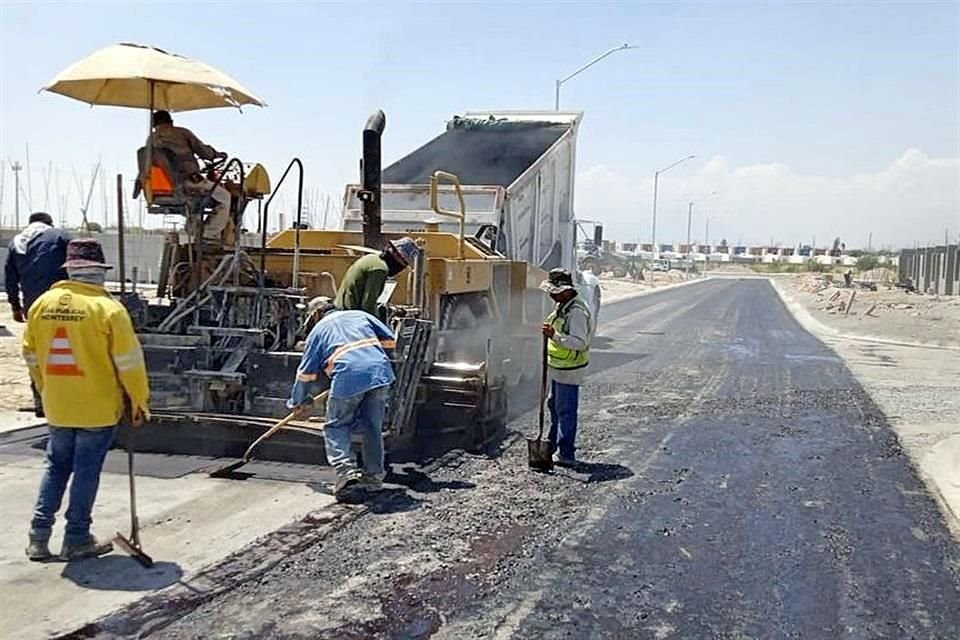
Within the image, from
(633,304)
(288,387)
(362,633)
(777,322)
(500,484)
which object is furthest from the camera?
(633,304)

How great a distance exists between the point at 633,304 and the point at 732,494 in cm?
3121

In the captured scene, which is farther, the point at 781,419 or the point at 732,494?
the point at 781,419

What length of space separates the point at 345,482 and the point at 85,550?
1.79 m

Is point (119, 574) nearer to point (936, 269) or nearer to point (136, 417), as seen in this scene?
point (136, 417)

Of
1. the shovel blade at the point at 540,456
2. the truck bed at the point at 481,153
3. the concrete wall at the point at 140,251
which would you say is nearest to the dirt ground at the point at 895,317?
the truck bed at the point at 481,153

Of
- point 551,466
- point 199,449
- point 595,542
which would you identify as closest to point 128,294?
point 199,449

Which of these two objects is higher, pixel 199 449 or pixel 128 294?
pixel 128 294

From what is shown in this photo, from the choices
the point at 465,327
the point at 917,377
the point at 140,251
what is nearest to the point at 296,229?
the point at 465,327

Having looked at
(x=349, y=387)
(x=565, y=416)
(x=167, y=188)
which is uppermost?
(x=167, y=188)

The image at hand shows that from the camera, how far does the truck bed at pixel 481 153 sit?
13156mm

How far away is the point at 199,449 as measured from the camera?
7.83m

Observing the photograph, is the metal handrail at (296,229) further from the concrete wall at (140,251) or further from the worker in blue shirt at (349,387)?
the concrete wall at (140,251)

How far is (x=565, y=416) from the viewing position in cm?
794

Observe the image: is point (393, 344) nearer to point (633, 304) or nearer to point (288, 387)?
point (288, 387)
